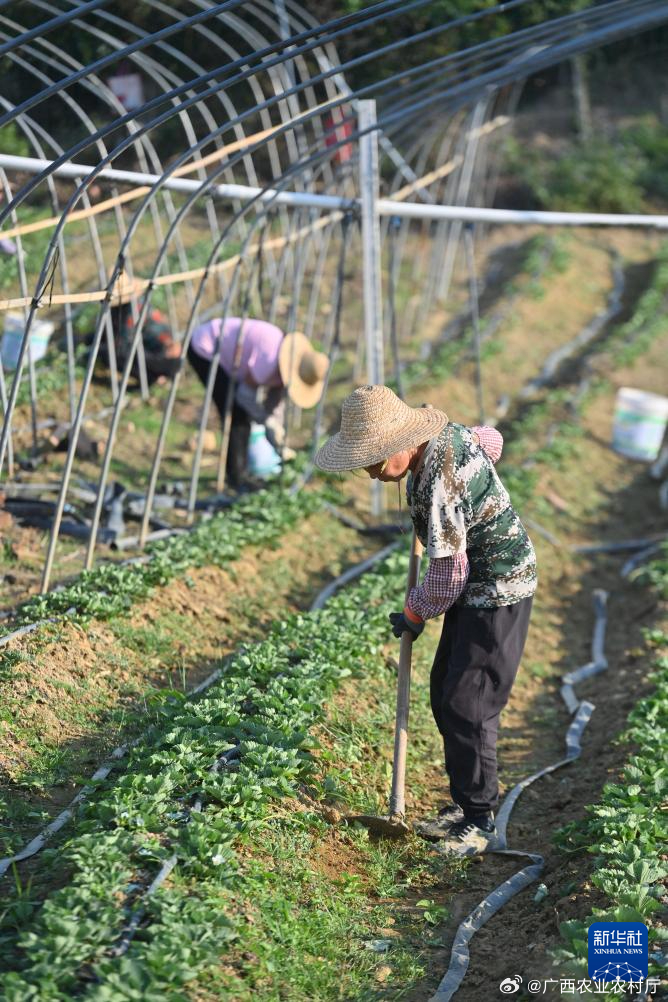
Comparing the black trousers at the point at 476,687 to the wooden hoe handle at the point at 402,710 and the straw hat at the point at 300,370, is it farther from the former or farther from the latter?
the straw hat at the point at 300,370

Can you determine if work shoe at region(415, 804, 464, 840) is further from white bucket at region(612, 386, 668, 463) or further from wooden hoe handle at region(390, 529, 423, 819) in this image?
white bucket at region(612, 386, 668, 463)

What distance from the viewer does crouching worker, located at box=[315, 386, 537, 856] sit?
162 inches

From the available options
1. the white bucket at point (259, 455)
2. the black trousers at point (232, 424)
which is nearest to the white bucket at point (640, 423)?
the white bucket at point (259, 455)

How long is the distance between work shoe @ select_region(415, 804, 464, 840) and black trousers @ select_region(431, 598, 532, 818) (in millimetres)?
185

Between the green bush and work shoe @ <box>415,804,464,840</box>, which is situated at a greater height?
the green bush

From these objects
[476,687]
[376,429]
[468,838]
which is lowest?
[468,838]

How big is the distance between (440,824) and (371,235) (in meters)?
4.73

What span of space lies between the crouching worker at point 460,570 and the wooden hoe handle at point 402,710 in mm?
117

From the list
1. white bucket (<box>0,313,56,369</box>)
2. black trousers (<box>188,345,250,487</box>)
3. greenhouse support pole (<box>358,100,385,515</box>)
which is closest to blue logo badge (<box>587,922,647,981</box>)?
greenhouse support pole (<box>358,100,385,515</box>)

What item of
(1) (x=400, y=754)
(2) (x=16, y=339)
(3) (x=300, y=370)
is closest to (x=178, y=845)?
(1) (x=400, y=754)

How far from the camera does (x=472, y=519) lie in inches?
167

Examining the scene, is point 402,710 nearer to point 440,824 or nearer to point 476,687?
point 476,687

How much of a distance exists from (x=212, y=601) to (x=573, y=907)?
123 inches

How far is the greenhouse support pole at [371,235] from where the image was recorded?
7.95 m
